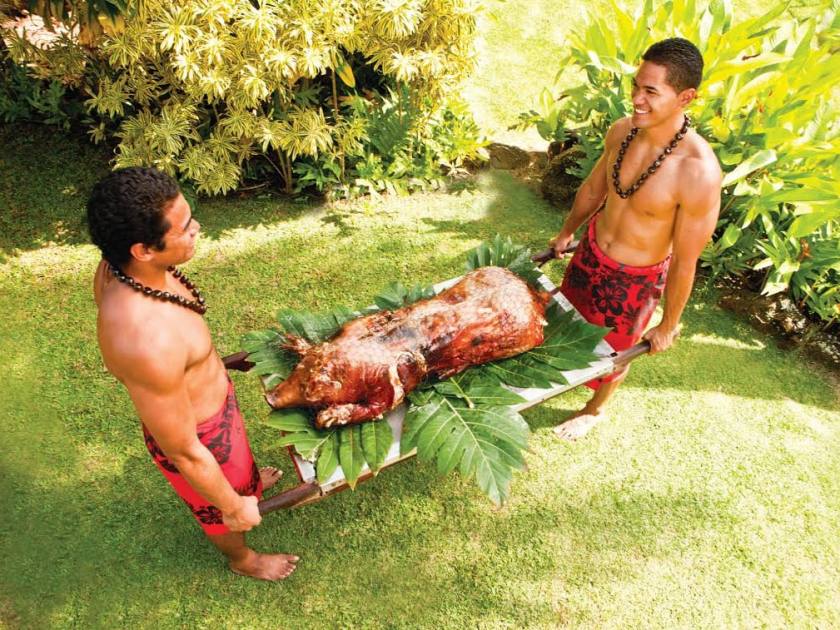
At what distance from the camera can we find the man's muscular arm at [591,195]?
8.87ft

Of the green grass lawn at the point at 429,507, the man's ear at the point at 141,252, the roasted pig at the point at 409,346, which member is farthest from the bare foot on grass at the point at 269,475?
the man's ear at the point at 141,252

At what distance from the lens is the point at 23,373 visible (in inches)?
133

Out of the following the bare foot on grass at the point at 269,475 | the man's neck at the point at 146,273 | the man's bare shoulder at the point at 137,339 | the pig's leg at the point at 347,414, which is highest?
the man's neck at the point at 146,273

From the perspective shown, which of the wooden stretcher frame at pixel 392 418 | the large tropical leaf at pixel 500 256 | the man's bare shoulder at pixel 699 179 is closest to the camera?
the wooden stretcher frame at pixel 392 418

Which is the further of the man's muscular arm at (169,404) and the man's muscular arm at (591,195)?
the man's muscular arm at (591,195)

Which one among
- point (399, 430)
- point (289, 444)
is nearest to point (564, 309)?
point (399, 430)

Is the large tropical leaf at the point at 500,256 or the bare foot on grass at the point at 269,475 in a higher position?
the large tropical leaf at the point at 500,256

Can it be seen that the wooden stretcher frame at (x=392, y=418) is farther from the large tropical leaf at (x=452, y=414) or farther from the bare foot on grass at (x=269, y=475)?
the bare foot on grass at (x=269, y=475)

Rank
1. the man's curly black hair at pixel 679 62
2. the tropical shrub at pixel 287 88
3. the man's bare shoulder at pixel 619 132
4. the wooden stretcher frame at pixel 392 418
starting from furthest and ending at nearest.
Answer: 1. the tropical shrub at pixel 287 88
2. the man's bare shoulder at pixel 619 132
3. the man's curly black hair at pixel 679 62
4. the wooden stretcher frame at pixel 392 418

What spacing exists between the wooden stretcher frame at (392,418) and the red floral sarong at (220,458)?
0.65ft

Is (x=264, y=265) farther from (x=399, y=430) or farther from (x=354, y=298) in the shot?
(x=399, y=430)

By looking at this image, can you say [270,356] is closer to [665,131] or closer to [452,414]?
[452,414]

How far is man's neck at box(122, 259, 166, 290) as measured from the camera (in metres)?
1.58

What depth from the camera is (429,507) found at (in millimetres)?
3033
